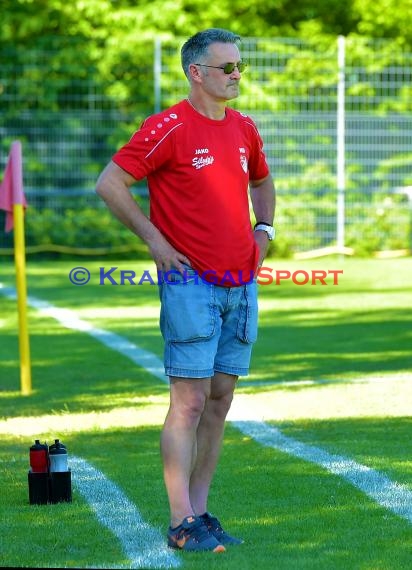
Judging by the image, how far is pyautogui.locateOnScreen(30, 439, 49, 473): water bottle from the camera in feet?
21.9

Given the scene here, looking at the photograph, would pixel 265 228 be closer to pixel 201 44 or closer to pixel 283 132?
pixel 201 44

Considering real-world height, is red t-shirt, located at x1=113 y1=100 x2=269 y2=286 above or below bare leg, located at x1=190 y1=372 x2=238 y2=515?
above

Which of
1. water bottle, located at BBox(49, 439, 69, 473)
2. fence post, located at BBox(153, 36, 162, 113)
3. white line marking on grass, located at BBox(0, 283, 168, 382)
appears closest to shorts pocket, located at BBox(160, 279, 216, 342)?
water bottle, located at BBox(49, 439, 69, 473)

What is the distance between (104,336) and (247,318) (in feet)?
32.0

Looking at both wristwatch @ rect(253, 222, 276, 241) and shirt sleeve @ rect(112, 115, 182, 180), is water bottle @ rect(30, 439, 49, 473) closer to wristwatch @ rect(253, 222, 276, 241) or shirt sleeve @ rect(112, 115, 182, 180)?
wristwatch @ rect(253, 222, 276, 241)

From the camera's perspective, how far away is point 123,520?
6320 millimetres

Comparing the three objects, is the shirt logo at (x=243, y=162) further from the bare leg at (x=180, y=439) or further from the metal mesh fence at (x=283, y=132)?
the metal mesh fence at (x=283, y=132)

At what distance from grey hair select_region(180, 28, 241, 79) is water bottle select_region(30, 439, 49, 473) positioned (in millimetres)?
1893

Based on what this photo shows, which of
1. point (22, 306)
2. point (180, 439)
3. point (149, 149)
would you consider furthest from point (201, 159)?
point (22, 306)

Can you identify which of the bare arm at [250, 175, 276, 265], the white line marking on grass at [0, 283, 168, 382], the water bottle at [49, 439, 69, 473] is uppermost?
the bare arm at [250, 175, 276, 265]

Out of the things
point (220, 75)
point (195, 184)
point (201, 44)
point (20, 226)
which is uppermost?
point (201, 44)

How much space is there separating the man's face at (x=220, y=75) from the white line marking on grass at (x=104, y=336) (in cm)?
606

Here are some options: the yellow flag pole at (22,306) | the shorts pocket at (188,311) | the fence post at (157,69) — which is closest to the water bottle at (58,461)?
the shorts pocket at (188,311)

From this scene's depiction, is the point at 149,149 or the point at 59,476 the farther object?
Result: the point at 59,476
